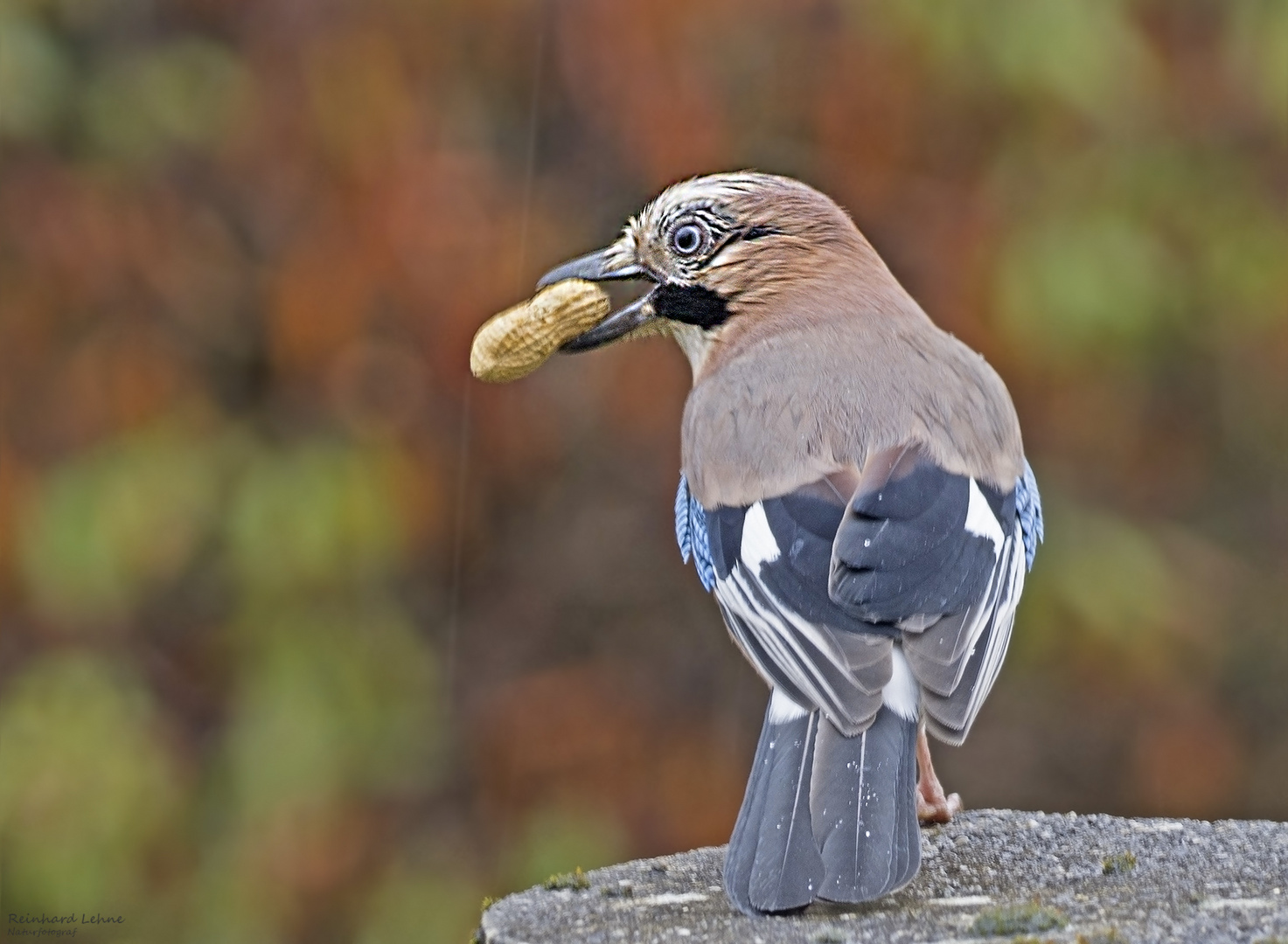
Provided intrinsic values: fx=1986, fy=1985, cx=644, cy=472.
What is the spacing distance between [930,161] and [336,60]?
1882mm

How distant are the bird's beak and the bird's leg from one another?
1.19m

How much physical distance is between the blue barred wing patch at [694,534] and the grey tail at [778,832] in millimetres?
559

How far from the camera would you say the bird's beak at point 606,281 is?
15.2 feet

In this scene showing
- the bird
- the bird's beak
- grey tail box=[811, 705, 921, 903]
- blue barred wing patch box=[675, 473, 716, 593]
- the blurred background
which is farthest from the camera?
the blurred background

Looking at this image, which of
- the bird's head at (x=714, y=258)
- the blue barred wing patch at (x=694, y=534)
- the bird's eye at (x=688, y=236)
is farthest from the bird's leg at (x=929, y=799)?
the bird's eye at (x=688, y=236)

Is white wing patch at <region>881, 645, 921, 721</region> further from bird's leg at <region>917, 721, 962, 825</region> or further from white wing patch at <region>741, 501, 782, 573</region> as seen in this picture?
bird's leg at <region>917, 721, 962, 825</region>

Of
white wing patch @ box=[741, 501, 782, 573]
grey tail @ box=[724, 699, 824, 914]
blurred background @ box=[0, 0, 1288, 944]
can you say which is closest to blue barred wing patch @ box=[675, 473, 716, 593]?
white wing patch @ box=[741, 501, 782, 573]

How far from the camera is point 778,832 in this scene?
10.8 ft

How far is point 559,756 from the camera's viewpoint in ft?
20.5

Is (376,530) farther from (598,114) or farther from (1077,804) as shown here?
(1077,804)

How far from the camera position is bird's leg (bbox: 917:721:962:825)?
4.13 m

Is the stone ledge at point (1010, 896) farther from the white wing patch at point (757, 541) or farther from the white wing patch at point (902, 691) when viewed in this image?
the white wing patch at point (757, 541)

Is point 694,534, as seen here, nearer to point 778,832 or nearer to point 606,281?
point 606,281

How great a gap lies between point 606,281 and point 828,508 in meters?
1.22
